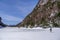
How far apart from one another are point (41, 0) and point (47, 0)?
1105cm

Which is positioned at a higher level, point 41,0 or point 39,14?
point 41,0

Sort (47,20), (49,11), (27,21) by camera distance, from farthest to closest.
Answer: (27,21), (49,11), (47,20)

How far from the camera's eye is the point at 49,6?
15762 centimetres

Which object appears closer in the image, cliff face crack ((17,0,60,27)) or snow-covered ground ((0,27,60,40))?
snow-covered ground ((0,27,60,40))

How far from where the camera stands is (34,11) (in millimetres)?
170250

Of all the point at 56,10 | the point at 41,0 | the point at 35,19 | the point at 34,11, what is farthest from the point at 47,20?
the point at 41,0

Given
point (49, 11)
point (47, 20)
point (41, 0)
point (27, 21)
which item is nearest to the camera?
point (47, 20)

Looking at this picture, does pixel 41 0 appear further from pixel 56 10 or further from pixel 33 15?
pixel 56 10

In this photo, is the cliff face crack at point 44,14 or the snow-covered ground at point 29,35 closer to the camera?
the snow-covered ground at point 29,35

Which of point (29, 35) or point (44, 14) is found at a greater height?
point (29, 35)

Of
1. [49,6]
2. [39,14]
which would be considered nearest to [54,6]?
[49,6]

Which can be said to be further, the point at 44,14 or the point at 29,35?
the point at 44,14

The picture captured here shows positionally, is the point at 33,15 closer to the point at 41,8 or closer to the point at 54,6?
the point at 41,8

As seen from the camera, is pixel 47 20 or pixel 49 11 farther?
pixel 49 11
